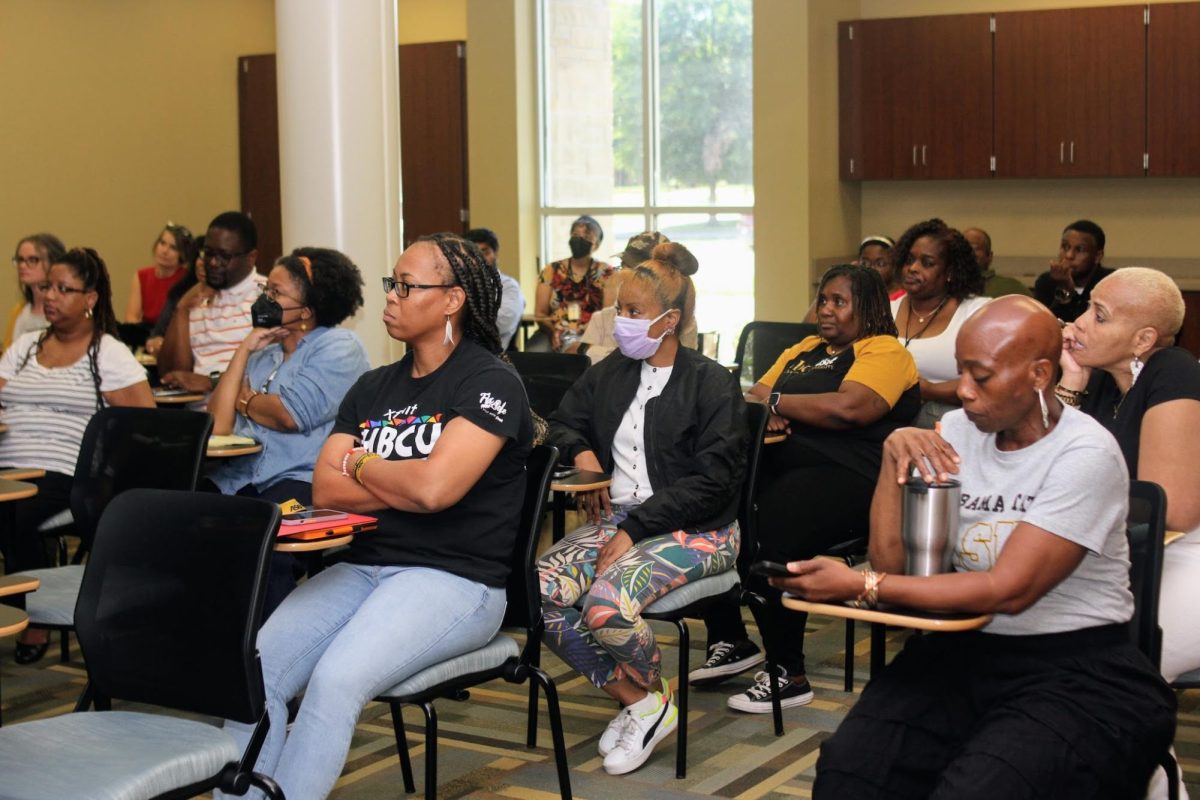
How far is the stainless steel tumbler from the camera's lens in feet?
8.30

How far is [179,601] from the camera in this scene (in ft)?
8.87

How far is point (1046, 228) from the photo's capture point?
984 centimetres

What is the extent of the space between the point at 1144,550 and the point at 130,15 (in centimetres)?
1016

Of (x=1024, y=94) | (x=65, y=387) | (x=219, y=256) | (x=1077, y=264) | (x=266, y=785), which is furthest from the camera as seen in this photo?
(x=1024, y=94)

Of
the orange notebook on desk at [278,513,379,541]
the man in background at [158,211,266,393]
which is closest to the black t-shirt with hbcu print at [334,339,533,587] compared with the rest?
the orange notebook on desk at [278,513,379,541]

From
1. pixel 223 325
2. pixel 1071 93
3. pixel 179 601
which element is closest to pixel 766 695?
pixel 179 601

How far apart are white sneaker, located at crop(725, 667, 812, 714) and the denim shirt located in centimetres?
146

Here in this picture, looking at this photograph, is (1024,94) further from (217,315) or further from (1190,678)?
(1190,678)

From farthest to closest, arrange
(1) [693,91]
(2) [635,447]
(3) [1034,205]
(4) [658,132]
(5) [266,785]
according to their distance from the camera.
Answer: (4) [658,132] → (1) [693,91] → (3) [1034,205] → (2) [635,447] → (5) [266,785]

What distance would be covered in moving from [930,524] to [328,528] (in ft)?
4.13

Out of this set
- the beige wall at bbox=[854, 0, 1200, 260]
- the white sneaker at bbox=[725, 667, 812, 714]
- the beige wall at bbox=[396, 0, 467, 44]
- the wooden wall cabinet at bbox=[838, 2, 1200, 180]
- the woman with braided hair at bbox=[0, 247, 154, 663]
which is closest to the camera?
the white sneaker at bbox=[725, 667, 812, 714]

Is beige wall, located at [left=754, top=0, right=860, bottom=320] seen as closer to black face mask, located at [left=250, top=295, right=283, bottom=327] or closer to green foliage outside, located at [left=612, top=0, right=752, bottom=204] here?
green foliage outside, located at [left=612, top=0, right=752, bottom=204]

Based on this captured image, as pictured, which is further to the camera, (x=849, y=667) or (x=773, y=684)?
(x=849, y=667)

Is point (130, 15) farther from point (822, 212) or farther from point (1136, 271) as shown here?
point (1136, 271)
